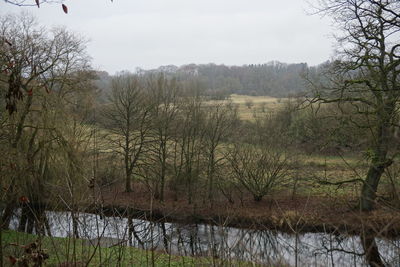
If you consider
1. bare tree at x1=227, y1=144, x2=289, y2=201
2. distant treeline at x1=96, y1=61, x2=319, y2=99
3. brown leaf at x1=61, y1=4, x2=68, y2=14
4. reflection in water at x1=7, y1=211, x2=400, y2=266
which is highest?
distant treeline at x1=96, y1=61, x2=319, y2=99

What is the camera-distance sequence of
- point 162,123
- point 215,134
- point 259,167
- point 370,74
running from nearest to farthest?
1. point 370,74
2. point 259,167
3. point 215,134
4. point 162,123

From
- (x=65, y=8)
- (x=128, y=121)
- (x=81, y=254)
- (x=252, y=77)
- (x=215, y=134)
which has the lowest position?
(x=215, y=134)

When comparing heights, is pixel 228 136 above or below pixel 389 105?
below

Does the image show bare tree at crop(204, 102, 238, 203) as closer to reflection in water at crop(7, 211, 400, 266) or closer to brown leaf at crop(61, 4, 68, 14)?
reflection in water at crop(7, 211, 400, 266)

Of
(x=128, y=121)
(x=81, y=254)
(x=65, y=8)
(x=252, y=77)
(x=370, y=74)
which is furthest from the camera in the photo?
(x=252, y=77)

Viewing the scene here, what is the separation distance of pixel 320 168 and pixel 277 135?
259 inches

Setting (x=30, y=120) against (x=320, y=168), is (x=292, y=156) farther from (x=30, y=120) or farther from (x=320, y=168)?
(x=30, y=120)

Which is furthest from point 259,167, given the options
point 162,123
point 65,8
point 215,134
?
point 65,8

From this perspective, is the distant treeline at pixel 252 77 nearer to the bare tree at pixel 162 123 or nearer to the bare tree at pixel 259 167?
the bare tree at pixel 162 123

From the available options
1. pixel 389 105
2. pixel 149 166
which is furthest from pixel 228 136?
pixel 389 105

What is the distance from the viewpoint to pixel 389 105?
551 inches

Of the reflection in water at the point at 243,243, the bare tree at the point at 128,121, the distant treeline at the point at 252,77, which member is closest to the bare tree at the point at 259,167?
the reflection in water at the point at 243,243

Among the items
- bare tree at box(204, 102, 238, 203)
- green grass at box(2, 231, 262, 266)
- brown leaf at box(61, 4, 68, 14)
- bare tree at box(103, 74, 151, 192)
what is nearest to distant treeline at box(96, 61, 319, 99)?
bare tree at box(103, 74, 151, 192)

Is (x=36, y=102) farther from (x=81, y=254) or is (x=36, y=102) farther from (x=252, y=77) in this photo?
(x=252, y=77)
